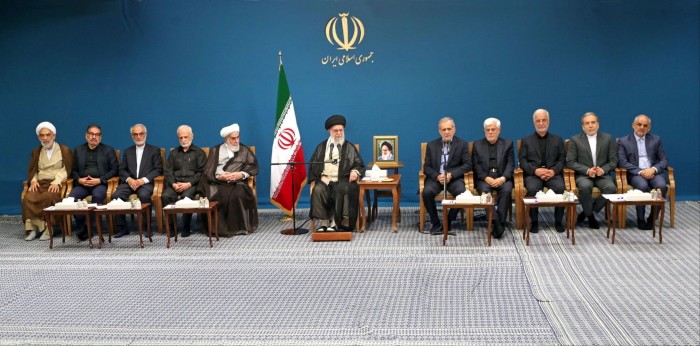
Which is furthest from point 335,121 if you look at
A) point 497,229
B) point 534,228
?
point 534,228

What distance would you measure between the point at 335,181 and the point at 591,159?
2.59 meters

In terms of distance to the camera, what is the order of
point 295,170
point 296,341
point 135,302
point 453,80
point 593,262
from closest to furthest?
1. point 296,341
2. point 135,302
3. point 593,262
4. point 295,170
5. point 453,80

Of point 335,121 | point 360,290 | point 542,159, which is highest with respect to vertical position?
point 335,121

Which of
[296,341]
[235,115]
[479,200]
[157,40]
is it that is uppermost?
[157,40]

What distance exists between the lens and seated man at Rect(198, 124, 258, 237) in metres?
7.56

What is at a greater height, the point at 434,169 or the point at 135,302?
the point at 434,169

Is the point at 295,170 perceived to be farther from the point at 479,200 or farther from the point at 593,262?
the point at 593,262

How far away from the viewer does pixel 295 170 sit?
8117 millimetres

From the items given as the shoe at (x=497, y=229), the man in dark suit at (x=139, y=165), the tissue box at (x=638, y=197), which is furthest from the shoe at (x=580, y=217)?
the man in dark suit at (x=139, y=165)

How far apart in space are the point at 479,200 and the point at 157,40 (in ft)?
14.5

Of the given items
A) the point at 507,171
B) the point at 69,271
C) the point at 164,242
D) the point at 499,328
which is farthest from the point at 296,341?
the point at 507,171

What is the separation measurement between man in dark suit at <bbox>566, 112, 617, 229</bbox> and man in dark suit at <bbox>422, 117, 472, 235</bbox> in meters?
1.08

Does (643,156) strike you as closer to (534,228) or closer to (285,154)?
(534,228)

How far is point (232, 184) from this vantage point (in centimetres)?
769
